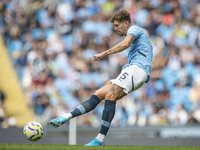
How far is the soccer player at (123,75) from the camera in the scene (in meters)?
5.55

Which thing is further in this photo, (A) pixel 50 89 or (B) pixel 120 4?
(B) pixel 120 4

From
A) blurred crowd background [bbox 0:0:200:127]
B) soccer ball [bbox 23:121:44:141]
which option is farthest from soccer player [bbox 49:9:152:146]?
blurred crowd background [bbox 0:0:200:127]

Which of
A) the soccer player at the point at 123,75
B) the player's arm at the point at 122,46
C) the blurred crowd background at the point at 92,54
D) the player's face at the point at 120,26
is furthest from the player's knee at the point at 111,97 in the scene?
the blurred crowd background at the point at 92,54

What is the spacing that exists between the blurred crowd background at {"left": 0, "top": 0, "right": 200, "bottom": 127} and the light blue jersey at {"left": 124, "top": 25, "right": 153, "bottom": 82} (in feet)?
12.8

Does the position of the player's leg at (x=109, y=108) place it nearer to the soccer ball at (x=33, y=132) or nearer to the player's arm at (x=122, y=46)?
the player's arm at (x=122, y=46)

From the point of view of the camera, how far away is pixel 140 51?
586cm

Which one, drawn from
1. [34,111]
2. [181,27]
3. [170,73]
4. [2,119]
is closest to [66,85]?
[34,111]

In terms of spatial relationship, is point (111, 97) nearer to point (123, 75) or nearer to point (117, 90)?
point (117, 90)

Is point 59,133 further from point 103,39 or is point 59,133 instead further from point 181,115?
point 103,39

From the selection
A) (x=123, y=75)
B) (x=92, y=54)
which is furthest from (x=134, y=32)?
(x=92, y=54)

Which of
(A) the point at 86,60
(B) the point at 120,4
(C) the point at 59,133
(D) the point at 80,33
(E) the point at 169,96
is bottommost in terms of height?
(C) the point at 59,133

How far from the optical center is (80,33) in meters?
12.1

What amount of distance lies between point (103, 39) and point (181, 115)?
11.6 feet

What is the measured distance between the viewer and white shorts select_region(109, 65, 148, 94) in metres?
5.61
